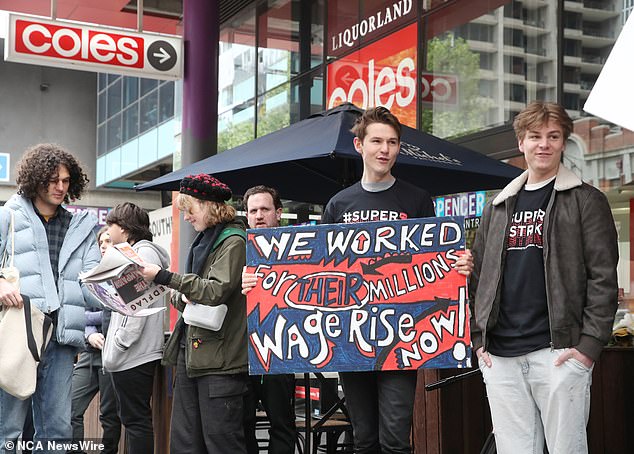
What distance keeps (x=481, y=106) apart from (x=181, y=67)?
3.34 metres

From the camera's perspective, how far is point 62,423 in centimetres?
517

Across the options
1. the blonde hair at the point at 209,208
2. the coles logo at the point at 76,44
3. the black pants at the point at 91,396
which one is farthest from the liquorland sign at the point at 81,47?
the blonde hair at the point at 209,208

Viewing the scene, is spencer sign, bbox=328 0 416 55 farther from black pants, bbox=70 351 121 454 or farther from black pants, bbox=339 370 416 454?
black pants, bbox=339 370 416 454

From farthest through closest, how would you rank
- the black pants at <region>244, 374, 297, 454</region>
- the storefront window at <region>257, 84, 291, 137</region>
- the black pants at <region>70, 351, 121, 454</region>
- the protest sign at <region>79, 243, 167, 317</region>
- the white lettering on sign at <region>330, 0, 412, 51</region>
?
1. the storefront window at <region>257, 84, 291, 137</region>
2. the white lettering on sign at <region>330, 0, 412, 51</region>
3. the black pants at <region>70, 351, 121, 454</region>
4. the black pants at <region>244, 374, 297, 454</region>
5. the protest sign at <region>79, 243, 167, 317</region>

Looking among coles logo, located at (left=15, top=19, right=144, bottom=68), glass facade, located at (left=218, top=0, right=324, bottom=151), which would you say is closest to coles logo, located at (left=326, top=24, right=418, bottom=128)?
glass facade, located at (left=218, top=0, right=324, bottom=151)

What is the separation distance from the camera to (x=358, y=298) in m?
4.45

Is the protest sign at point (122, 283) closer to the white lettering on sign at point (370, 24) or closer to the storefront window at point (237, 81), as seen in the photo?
the white lettering on sign at point (370, 24)

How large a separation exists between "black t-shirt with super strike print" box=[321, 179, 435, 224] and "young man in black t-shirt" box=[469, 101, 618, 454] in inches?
20.2

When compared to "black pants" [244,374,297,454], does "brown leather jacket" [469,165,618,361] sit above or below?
above

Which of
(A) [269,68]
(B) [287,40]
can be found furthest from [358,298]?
(A) [269,68]

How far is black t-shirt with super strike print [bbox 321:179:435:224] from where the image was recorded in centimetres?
454

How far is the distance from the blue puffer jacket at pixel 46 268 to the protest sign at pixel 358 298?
1206 mm

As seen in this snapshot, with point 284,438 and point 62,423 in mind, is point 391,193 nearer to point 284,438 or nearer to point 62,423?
point 284,438

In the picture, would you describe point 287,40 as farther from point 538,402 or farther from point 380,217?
point 538,402
